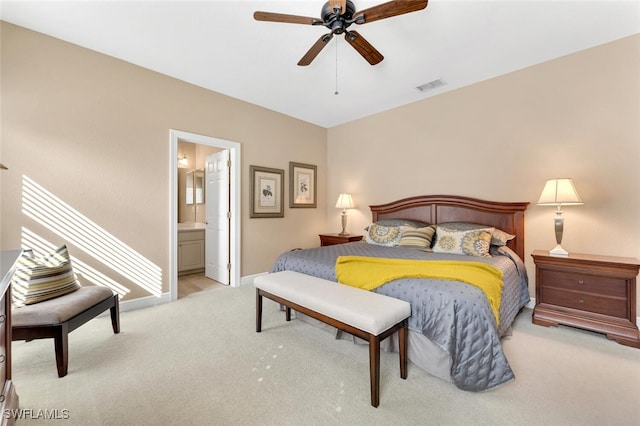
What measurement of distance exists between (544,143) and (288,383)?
365cm

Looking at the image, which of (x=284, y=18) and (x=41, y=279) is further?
(x=41, y=279)

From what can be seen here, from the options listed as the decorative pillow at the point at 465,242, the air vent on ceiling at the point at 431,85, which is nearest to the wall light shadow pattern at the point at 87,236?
the decorative pillow at the point at 465,242

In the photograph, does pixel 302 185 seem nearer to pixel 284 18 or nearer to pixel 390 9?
pixel 284 18

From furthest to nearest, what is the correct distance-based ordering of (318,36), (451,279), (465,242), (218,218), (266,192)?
(266,192) < (218,218) < (465,242) < (318,36) < (451,279)

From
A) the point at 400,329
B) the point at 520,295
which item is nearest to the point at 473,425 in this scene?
the point at 400,329

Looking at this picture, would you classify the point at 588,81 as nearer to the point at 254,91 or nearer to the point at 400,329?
the point at 400,329

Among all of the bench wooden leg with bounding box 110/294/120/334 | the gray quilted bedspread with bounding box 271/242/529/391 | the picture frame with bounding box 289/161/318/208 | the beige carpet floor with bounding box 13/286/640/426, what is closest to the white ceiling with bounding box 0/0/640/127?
the picture frame with bounding box 289/161/318/208

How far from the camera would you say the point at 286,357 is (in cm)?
210

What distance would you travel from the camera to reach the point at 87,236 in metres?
2.80

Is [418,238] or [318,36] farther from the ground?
[318,36]

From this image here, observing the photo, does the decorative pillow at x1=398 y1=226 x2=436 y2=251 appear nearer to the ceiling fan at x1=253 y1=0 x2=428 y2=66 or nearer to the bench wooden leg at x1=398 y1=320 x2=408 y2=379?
the bench wooden leg at x1=398 y1=320 x2=408 y2=379

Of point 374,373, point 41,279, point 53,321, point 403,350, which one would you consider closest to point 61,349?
point 53,321

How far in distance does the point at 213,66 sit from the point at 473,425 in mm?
3972

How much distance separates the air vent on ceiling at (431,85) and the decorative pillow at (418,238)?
1.93 metres
